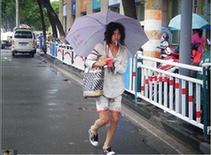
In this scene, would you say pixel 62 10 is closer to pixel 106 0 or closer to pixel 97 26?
pixel 106 0

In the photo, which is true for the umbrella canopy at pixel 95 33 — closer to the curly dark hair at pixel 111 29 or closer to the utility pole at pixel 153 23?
the curly dark hair at pixel 111 29

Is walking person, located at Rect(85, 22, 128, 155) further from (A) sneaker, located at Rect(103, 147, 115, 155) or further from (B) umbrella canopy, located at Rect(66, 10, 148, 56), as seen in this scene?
(B) umbrella canopy, located at Rect(66, 10, 148, 56)

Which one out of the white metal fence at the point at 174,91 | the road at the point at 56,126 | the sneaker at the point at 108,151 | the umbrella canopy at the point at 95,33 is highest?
the umbrella canopy at the point at 95,33

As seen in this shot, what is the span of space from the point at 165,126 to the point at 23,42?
84.9ft

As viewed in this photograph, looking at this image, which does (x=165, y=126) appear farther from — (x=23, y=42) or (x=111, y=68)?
(x=23, y=42)

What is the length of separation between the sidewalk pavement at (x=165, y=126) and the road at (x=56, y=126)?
21cm

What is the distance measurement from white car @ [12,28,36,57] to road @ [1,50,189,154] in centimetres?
1907

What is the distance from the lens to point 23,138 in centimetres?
775

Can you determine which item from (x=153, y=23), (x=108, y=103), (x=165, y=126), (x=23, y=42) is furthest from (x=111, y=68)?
(x=23, y=42)

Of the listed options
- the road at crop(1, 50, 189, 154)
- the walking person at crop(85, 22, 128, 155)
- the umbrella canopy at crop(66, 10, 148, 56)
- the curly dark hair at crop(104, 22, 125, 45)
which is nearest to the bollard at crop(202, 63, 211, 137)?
the road at crop(1, 50, 189, 154)

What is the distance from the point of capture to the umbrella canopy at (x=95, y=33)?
22.2ft

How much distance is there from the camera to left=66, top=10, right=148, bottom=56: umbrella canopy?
6.78 metres

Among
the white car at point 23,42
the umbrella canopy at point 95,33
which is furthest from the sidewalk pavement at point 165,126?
the white car at point 23,42

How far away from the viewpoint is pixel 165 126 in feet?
27.5
